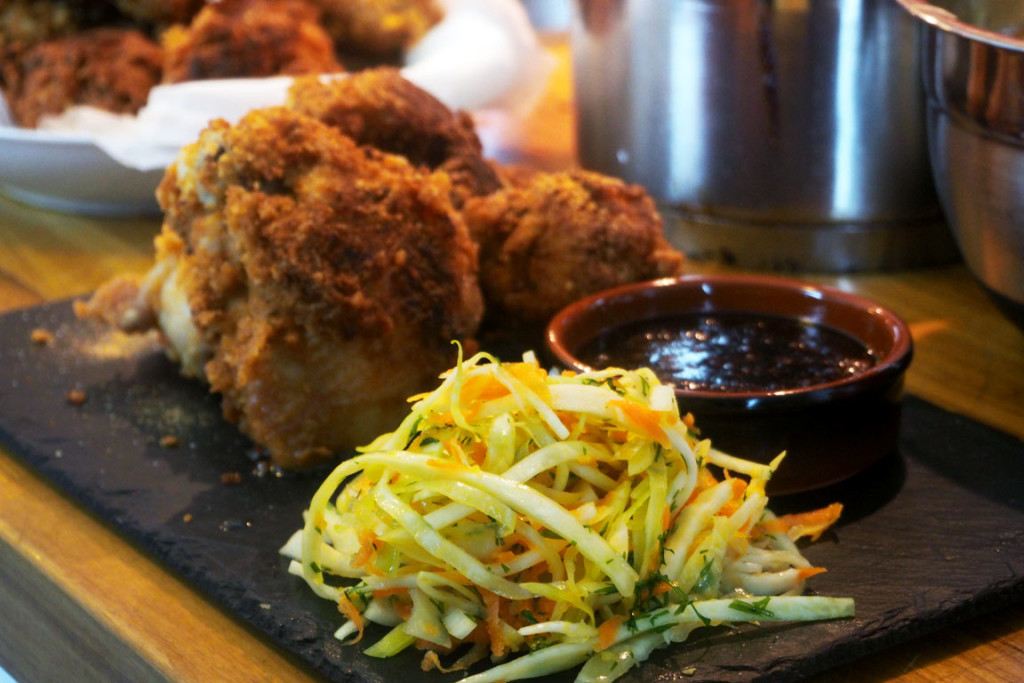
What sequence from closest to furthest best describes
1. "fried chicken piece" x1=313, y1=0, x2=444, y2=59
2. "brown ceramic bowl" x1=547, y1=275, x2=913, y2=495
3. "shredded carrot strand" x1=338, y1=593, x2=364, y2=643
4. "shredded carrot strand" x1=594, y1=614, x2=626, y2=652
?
"shredded carrot strand" x1=594, y1=614, x2=626, y2=652 < "shredded carrot strand" x1=338, y1=593, x2=364, y2=643 < "brown ceramic bowl" x1=547, y1=275, x2=913, y2=495 < "fried chicken piece" x1=313, y1=0, x2=444, y2=59

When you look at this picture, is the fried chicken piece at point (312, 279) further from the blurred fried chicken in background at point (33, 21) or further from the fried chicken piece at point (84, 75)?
the blurred fried chicken in background at point (33, 21)

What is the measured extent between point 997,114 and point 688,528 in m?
1.08

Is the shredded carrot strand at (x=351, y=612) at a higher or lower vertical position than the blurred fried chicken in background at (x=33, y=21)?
lower

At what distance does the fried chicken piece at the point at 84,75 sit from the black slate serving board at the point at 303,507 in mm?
1360

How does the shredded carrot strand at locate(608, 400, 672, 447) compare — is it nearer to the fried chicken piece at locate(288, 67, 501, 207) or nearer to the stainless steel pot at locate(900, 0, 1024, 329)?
the stainless steel pot at locate(900, 0, 1024, 329)

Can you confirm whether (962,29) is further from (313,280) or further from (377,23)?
(377,23)

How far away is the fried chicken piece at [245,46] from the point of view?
368 cm

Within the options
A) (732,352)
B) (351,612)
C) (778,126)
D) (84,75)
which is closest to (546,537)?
(351,612)

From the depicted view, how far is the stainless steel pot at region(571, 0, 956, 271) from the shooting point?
2.89 m

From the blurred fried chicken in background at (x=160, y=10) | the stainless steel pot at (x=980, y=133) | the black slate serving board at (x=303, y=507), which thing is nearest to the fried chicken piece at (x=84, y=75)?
the blurred fried chicken in background at (x=160, y=10)

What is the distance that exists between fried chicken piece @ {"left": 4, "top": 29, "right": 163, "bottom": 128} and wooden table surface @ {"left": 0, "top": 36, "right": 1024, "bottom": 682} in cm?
84

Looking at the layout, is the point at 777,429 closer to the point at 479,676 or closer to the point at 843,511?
the point at 843,511

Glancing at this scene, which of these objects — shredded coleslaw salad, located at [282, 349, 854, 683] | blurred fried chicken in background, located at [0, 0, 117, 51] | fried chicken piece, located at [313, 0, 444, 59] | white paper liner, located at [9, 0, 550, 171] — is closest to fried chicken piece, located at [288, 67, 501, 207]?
white paper liner, located at [9, 0, 550, 171]

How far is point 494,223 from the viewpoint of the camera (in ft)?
8.54
